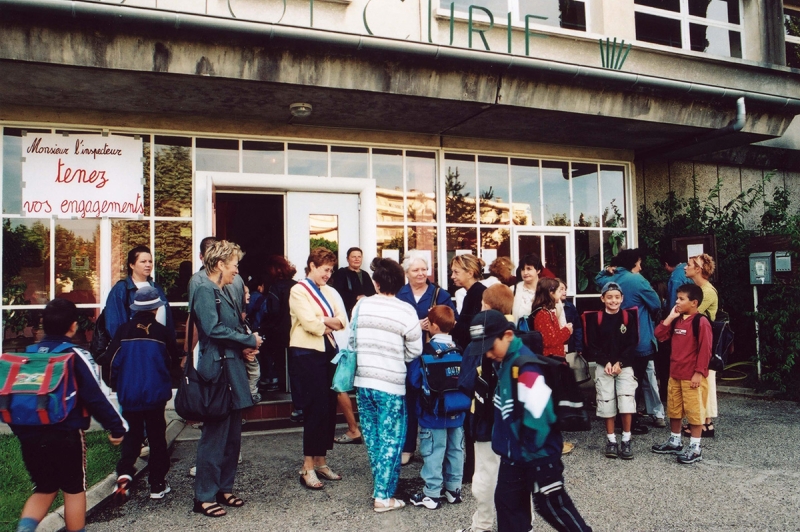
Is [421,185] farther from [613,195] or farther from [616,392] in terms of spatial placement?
[616,392]

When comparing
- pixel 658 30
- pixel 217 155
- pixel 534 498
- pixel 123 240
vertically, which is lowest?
Answer: pixel 534 498

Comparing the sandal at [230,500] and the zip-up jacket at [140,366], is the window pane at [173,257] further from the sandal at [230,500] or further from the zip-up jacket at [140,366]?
the sandal at [230,500]

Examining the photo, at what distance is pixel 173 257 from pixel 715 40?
9.74m

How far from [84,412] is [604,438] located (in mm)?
4965

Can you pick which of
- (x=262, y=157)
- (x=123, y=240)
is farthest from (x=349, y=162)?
(x=123, y=240)

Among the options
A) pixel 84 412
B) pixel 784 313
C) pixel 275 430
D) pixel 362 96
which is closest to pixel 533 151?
pixel 362 96

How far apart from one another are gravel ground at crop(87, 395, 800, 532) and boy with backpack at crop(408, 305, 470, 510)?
0.16m

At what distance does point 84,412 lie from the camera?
3621 millimetres

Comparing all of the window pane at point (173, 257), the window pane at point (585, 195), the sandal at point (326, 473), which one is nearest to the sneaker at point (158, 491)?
the sandal at point (326, 473)

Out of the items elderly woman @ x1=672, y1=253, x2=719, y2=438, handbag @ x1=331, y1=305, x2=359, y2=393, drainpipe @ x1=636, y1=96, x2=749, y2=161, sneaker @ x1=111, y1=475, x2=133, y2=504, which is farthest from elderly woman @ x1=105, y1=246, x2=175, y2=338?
drainpipe @ x1=636, y1=96, x2=749, y2=161

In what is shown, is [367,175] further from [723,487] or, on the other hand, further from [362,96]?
[723,487]

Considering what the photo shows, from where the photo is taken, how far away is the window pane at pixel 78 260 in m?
7.02

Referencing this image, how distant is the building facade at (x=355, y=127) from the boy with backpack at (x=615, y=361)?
284 centimetres

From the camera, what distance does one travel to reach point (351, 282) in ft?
23.9
